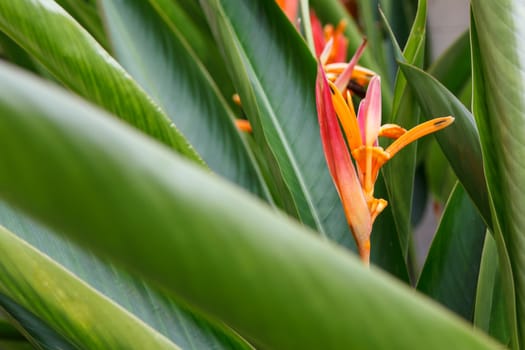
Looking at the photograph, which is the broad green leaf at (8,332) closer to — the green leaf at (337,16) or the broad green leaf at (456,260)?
the broad green leaf at (456,260)

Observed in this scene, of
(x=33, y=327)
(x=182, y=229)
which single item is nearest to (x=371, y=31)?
(x=33, y=327)

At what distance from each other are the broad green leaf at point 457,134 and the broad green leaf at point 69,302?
0.77ft

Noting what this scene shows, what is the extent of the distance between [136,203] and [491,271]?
0.40 m

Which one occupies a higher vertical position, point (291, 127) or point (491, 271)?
point (291, 127)

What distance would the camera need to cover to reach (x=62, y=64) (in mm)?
449

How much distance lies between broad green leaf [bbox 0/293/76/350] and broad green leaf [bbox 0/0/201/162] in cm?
14

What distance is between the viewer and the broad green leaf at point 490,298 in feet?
1.65

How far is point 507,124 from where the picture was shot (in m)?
0.39

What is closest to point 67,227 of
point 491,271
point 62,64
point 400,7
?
point 62,64

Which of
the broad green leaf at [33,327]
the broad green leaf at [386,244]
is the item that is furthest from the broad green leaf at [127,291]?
the broad green leaf at [386,244]

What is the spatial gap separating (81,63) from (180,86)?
0.17 m

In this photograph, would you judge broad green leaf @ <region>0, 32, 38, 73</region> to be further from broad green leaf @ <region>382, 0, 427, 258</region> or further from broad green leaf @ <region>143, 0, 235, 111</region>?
A: broad green leaf @ <region>382, 0, 427, 258</region>

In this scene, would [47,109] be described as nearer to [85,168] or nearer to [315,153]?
[85,168]

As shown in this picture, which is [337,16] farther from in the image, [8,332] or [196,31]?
[8,332]
